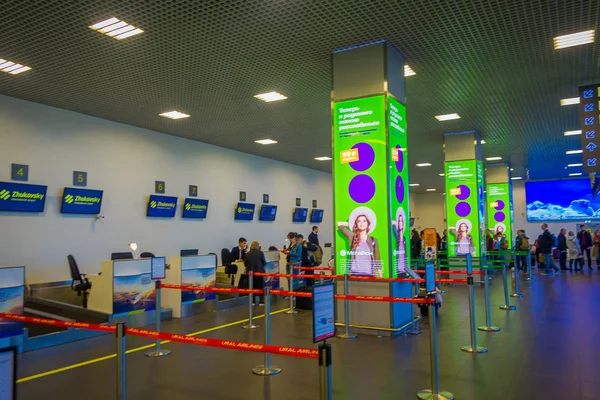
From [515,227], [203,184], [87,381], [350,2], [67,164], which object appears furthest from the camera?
[515,227]

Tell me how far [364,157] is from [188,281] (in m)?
4.74

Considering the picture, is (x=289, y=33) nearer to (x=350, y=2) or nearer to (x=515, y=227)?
(x=350, y=2)

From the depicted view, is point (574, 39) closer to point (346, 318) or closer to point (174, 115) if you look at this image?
point (346, 318)

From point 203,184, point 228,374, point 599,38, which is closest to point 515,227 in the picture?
point 203,184

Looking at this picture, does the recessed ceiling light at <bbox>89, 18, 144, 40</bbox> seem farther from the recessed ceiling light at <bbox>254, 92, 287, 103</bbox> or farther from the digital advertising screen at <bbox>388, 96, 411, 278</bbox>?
the digital advertising screen at <bbox>388, 96, 411, 278</bbox>

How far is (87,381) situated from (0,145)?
5937mm

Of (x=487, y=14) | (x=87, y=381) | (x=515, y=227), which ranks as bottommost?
(x=87, y=381)

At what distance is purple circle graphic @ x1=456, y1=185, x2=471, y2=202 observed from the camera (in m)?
12.9

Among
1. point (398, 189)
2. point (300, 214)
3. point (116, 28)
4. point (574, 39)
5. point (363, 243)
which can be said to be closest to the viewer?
point (116, 28)

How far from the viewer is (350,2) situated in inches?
213

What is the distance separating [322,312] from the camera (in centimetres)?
Answer: 343

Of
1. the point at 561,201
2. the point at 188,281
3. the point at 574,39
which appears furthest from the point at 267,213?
the point at 561,201

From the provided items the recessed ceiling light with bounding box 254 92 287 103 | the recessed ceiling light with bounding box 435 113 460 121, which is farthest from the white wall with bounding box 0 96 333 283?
the recessed ceiling light with bounding box 435 113 460 121

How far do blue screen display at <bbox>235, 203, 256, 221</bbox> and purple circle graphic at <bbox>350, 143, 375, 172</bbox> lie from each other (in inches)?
333
